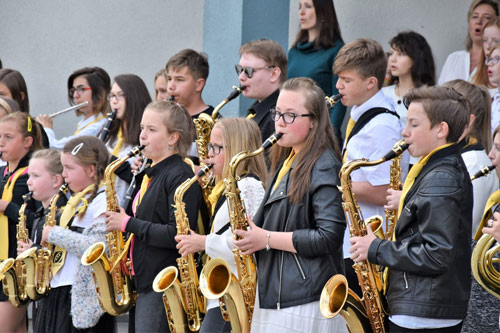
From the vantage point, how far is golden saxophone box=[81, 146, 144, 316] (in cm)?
520

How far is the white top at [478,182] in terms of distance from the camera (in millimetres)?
4844

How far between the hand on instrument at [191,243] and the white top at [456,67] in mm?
2946

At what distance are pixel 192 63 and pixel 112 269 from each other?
1.83 metres

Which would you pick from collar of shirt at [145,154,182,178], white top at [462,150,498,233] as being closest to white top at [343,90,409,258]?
white top at [462,150,498,233]

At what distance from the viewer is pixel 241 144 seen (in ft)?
15.8

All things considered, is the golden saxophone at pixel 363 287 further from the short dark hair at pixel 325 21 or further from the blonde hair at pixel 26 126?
Answer: the blonde hair at pixel 26 126

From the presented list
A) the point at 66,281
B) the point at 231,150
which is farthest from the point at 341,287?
the point at 66,281

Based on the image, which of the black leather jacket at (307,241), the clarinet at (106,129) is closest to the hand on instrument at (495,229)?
the black leather jacket at (307,241)

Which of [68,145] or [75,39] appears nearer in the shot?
[68,145]

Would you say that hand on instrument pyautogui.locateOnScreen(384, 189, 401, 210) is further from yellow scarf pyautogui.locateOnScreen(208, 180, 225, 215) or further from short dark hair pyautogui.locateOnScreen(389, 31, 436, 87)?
short dark hair pyautogui.locateOnScreen(389, 31, 436, 87)

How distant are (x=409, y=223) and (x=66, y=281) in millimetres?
2692

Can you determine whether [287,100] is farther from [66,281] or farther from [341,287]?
[66,281]

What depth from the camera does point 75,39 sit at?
28.6 ft

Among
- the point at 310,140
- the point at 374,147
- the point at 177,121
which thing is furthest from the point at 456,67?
the point at 310,140
